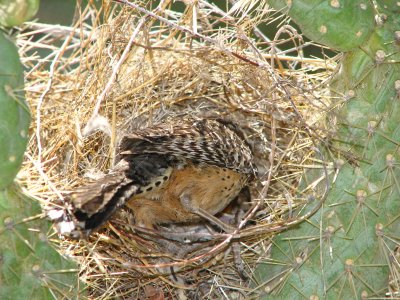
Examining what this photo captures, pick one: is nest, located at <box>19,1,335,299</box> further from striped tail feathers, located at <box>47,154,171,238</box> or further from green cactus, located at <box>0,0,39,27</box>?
green cactus, located at <box>0,0,39,27</box>

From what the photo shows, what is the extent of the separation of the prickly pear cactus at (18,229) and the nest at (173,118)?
169 millimetres

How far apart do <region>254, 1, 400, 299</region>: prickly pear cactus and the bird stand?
51cm

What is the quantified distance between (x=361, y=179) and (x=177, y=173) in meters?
0.81

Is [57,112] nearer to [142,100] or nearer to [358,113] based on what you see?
[142,100]

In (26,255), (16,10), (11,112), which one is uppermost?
(16,10)

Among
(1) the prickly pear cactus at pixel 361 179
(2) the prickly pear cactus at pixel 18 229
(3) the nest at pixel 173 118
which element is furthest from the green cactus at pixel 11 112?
(1) the prickly pear cactus at pixel 361 179

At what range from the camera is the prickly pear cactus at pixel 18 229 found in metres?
1.80

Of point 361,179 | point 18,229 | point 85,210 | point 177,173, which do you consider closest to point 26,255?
point 18,229

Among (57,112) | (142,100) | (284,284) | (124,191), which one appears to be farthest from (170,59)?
(284,284)

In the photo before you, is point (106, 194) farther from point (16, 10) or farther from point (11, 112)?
point (16, 10)

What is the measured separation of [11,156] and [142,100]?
114 cm

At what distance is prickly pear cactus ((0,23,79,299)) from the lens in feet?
5.89

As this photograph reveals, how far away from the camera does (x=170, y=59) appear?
9.84 ft

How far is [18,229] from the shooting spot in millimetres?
2012
